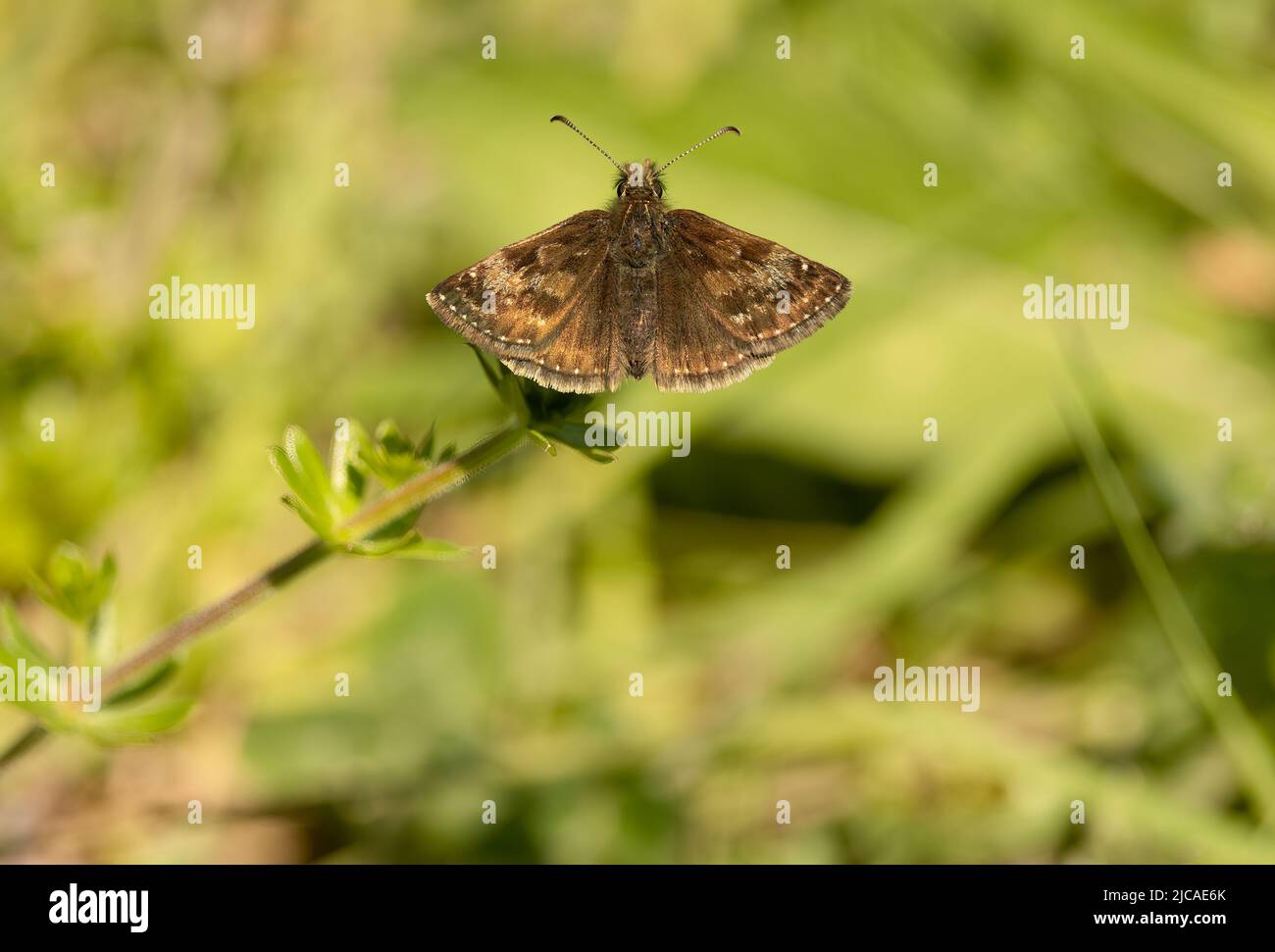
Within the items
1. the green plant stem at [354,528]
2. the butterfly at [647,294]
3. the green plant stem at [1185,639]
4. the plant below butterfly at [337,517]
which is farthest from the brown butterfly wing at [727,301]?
the green plant stem at [1185,639]

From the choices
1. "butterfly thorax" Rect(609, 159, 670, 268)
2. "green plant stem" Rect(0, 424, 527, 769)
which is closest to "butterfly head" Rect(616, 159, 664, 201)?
"butterfly thorax" Rect(609, 159, 670, 268)

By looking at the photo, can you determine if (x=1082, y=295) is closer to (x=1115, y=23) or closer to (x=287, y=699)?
(x=1115, y=23)

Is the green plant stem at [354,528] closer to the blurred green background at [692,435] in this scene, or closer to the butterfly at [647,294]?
Result: the butterfly at [647,294]

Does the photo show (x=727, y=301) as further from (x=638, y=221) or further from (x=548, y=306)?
(x=548, y=306)

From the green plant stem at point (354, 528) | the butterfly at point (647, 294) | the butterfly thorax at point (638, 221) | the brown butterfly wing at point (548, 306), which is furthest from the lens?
the butterfly thorax at point (638, 221)

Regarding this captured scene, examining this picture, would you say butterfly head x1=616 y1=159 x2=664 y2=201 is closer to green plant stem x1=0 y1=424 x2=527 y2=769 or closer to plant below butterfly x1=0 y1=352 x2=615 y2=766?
plant below butterfly x1=0 y1=352 x2=615 y2=766

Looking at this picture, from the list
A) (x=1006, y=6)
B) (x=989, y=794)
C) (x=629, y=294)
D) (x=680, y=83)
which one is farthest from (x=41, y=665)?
(x=1006, y=6)

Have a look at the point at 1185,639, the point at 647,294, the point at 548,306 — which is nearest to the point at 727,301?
the point at 647,294
